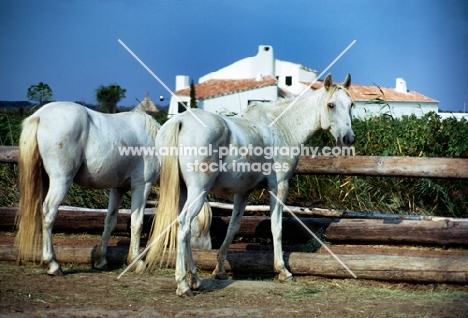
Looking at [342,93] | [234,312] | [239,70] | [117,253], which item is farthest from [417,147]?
[239,70]

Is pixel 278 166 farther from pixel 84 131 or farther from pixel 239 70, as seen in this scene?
pixel 239 70

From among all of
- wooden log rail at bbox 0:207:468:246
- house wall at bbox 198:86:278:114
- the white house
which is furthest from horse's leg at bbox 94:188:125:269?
house wall at bbox 198:86:278:114

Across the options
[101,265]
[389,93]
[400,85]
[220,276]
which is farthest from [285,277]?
[400,85]

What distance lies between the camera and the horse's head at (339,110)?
7453 millimetres

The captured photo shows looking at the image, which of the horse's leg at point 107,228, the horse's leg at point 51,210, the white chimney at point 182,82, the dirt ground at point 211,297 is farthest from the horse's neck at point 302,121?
the white chimney at point 182,82

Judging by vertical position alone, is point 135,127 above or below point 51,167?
above

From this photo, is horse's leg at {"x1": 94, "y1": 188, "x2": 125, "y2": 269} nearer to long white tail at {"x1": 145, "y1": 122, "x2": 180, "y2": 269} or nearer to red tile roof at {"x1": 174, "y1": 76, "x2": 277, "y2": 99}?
long white tail at {"x1": 145, "y1": 122, "x2": 180, "y2": 269}

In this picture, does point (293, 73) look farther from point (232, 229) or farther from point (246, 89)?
point (232, 229)

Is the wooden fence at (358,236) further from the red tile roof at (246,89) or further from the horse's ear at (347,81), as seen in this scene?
the red tile roof at (246,89)

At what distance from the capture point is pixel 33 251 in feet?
24.9

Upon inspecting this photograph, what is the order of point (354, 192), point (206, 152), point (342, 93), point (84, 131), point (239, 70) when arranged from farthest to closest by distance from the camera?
1. point (239, 70)
2. point (354, 192)
3. point (342, 93)
4. point (84, 131)
5. point (206, 152)

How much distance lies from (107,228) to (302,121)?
2611 millimetres

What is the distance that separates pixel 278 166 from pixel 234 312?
223 cm

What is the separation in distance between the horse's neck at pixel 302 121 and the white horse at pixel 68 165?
1.59 meters
